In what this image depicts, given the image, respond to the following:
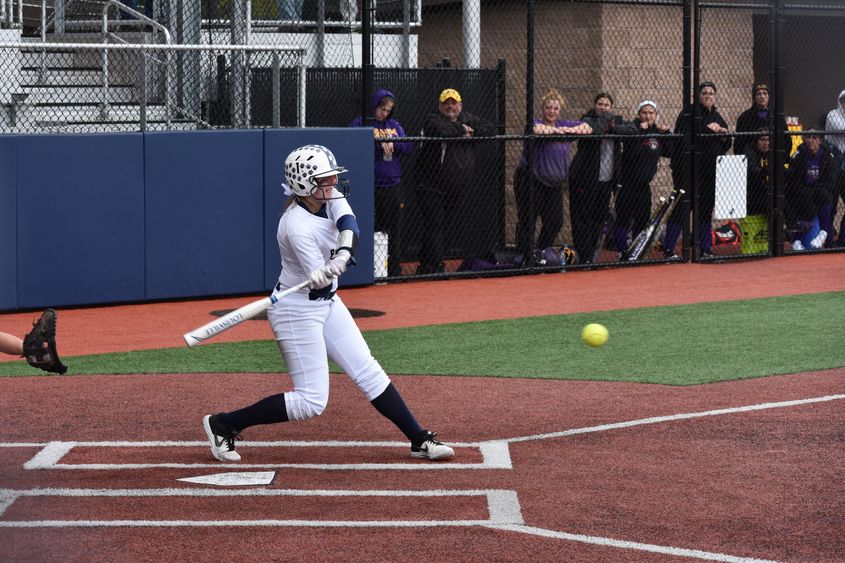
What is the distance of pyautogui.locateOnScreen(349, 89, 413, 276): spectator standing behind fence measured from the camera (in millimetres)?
15789

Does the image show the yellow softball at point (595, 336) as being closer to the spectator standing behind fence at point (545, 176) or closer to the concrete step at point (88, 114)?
the spectator standing behind fence at point (545, 176)

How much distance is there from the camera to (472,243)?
17531 mm

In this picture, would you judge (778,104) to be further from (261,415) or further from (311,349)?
(261,415)

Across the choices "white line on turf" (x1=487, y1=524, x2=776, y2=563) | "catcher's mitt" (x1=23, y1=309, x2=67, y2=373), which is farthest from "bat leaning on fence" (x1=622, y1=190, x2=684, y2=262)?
"white line on turf" (x1=487, y1=524, x2=776, y2=563)

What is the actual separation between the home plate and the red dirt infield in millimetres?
85

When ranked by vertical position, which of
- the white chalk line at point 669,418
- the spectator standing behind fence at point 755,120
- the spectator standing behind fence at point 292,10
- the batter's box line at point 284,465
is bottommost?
the batter's box line at point 284,465

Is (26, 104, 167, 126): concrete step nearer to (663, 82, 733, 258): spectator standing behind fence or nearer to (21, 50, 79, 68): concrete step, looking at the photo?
(21, 50, 79, 68): concrete step

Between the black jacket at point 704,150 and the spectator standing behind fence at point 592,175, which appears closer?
the spectator standing behind fence at point 592,175

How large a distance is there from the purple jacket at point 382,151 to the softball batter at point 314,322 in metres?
8.13

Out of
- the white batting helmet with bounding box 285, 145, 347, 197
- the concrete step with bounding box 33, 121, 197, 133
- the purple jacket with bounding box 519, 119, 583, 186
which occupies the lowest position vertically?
the white batting helmet with bounding box 285, 145, 347, 197

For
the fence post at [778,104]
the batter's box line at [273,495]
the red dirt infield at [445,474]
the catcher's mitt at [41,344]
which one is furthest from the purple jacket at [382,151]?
the batter's box line at [273,495]

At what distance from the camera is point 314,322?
7.59 metres

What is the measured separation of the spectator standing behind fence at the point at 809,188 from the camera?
18.9 m

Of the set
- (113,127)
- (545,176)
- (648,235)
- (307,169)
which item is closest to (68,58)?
(113,127)
